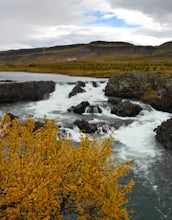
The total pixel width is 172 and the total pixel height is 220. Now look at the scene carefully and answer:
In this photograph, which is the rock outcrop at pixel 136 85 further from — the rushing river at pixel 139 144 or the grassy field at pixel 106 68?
the grassy field at pixel 106 68

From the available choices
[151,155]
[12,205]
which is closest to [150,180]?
[151,155]

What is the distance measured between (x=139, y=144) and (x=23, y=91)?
3588 cm

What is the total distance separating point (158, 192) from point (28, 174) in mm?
15018

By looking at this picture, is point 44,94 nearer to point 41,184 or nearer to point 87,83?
point 87,83

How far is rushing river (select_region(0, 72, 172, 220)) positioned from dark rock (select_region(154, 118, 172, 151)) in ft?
2.32

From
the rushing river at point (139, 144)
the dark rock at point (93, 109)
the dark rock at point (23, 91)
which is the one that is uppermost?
the dark rock at point (23, 91)

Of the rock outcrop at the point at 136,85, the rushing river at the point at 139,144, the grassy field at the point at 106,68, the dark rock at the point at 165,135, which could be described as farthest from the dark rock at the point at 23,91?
the dark rock at the point at 165,135

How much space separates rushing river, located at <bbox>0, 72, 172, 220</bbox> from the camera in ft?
67.8

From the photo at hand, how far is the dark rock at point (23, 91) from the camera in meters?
58.6

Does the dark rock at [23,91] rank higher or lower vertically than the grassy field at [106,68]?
lower

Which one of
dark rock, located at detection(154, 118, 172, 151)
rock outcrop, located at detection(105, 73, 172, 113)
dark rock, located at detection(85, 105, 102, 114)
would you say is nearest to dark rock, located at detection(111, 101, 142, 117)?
dark rock, located at detection(85, 105, 102, 114)

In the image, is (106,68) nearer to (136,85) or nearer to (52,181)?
(136,85)

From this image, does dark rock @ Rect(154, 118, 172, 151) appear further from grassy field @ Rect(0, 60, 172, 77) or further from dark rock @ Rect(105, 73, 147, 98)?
grassy field @ Rect(0, 60, 172, 77)

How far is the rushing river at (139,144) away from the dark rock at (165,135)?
27.9 inches
